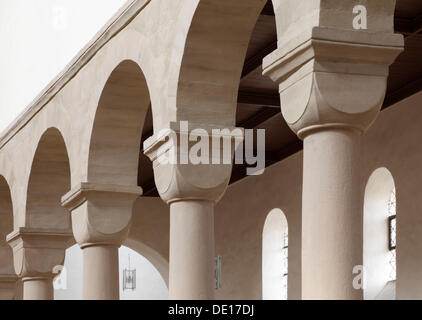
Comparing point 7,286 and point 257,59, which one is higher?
point 257,59

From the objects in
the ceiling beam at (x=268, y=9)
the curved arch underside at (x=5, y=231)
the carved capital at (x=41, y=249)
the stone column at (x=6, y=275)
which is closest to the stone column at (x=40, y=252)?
the carved capital at (x=41, y=249)

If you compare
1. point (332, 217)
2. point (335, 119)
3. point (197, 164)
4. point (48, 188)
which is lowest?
point (332, 217)

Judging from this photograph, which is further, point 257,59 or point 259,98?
point 259,98

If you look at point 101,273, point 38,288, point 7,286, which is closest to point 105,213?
point 101,273

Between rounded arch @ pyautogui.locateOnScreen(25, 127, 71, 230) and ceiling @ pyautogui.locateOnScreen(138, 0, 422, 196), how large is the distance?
1986 millimetres

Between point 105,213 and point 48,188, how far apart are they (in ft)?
11.4

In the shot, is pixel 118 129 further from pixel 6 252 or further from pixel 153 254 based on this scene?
pixel 153 254

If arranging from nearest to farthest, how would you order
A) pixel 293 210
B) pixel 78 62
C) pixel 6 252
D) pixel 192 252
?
pixel 192 252 → pixel 78 62 → pixel 293 210 → pixel 6 252

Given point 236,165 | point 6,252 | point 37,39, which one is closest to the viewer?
point 37,39

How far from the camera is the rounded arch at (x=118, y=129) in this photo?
1284 cm

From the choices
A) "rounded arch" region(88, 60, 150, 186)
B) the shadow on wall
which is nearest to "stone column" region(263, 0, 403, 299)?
"rounded arch" region(88, 60, 150, 186)

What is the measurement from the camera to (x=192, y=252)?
1022 centimetres

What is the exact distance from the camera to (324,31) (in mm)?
7375
